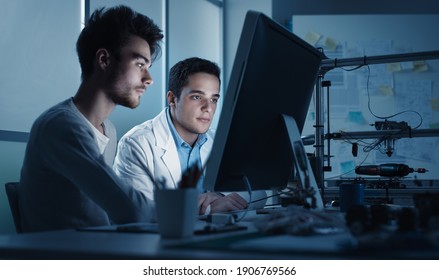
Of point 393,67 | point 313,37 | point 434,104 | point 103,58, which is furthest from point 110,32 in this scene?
point 434,104

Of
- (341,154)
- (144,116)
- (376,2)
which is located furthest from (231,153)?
(376,2)

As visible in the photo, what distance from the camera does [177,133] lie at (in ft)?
7.61

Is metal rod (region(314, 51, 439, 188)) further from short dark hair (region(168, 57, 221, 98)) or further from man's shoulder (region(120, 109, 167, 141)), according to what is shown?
man's shoulder (region(120, 109, 167, 141))

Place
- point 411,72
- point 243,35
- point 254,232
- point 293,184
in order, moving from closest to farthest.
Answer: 1. point 254,232
2. point 243,35
3. point 293,184
4. point 411,72

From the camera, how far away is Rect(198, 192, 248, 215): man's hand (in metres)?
1.60

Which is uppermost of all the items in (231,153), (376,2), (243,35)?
(376,2)

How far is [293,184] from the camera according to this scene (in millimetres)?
1772

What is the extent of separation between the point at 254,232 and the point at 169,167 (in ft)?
4.17

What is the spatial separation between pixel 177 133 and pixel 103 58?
2.42 feet

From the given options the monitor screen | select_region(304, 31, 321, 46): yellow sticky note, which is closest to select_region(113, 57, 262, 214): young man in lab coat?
the monitor screen

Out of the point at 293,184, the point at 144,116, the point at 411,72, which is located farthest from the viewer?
the point at 411,72

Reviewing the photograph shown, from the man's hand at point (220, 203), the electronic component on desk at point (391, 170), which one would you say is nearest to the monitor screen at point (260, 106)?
the man's hand at point (220, 203)

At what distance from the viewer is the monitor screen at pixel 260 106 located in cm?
110
